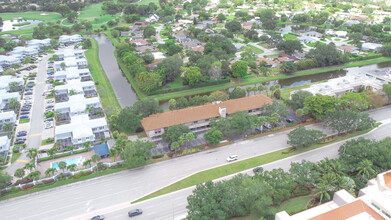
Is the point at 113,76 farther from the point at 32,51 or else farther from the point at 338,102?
the point at 338,102

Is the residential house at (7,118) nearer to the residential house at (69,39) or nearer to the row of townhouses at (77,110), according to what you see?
the row of townhouses at (77,110)

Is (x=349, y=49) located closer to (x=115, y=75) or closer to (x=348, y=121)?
(x=348, y=121)

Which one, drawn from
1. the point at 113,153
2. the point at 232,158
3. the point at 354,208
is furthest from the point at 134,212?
the point at 354,208

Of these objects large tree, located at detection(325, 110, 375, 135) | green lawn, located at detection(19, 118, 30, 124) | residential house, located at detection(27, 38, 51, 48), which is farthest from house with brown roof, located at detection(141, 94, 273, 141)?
residential house, located at detection(27, 38, 51, 48)

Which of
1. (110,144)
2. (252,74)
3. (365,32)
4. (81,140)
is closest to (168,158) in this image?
(110,144)

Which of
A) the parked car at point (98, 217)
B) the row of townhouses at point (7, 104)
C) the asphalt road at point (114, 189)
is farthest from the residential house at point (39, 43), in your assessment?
the parked car at point (98, 217)

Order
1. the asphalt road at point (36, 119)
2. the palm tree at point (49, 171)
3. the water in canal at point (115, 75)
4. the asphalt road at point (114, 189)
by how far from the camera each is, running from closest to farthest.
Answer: the asphalt road at point (114, 189) < the palm tree at point (49, 171) < the asphalt road at point (36, 119) < the water in canal at point (115, 75)
